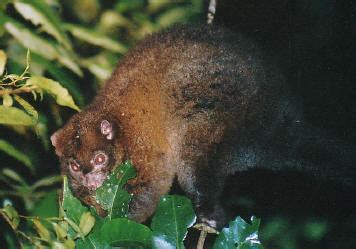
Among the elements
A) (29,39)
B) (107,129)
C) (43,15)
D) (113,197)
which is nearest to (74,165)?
(107,129)

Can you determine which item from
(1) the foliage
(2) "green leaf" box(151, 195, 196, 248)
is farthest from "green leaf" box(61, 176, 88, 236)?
(2) "green leaf" box(151, 195, 196, 248)

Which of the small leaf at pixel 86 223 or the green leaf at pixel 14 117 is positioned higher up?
the green leaf at pixel 14 117

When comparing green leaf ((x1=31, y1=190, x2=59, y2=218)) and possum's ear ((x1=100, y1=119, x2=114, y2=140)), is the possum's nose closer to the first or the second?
possum's ear ((x1=100, y1=119, x2=114, y2=140))

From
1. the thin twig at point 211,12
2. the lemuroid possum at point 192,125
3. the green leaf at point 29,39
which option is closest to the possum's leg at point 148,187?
the lemuroid possum at point 192,125

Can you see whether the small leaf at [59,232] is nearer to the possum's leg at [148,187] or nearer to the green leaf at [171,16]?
the green leaf at [171,16]

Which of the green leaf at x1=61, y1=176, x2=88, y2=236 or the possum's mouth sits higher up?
the green leaf at x1=61, y1=176, x2=88, y2=236

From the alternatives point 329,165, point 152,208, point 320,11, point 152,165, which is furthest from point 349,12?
point 152,208

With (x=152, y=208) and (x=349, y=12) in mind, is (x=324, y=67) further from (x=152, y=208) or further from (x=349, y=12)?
(x=152, y=208)

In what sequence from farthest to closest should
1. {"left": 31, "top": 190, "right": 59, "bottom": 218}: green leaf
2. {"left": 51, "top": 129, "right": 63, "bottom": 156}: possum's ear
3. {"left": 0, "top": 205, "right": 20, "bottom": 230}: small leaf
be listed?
{"left": 51, "top": 129, "right": 63, "bottom": 156}: possum's ear → {"left": 31, "top": 190, "right": 59, "bottom": 218}: green leaf → {"left": 0, "top": 205, "right": 20, "bottom": 230}: small leaf
